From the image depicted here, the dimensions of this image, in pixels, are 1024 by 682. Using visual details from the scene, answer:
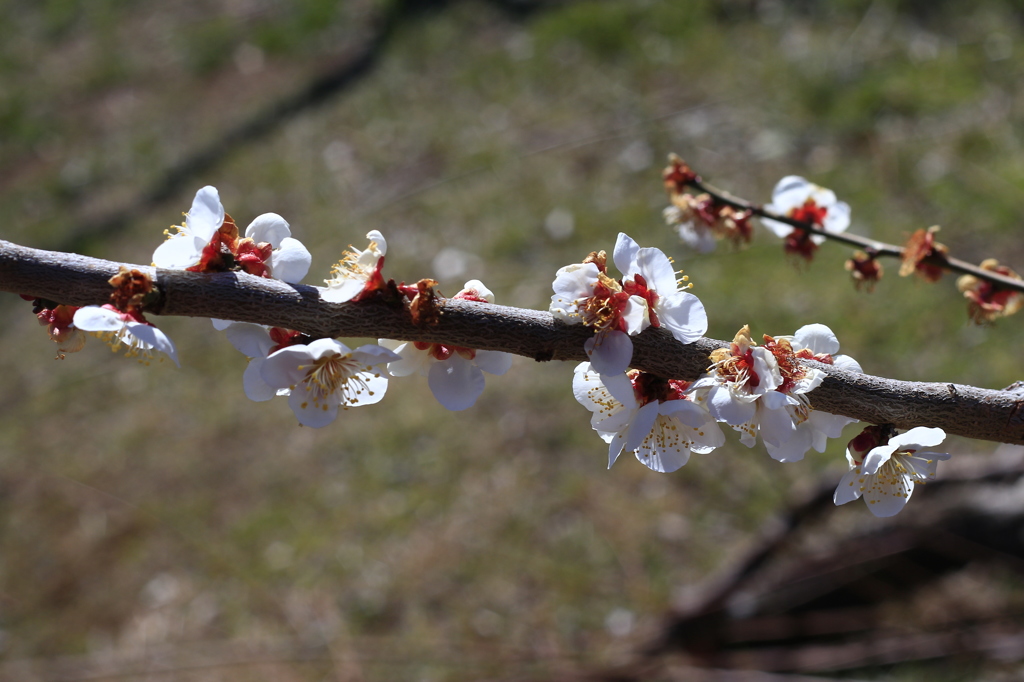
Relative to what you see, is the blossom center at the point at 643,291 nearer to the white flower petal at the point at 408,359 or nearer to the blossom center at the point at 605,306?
the blossom center at the point at 605,306

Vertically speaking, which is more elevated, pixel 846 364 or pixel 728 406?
pixel 846 364

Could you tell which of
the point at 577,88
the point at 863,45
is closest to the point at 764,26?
the point at 863,45

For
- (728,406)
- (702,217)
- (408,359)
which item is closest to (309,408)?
(408,359)

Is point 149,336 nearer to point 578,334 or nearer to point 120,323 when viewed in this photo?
point 120,323

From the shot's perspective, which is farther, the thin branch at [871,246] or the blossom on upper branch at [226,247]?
the thin branch at [871,246]

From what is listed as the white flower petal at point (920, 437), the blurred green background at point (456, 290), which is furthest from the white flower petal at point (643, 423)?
the blurred green background at point (456, 290)

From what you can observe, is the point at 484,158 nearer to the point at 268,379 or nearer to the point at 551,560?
the point at 551,560

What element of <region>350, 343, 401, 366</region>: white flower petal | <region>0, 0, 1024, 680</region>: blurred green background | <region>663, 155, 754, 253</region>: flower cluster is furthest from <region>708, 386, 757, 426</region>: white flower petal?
<region>0, 0, 1024, 680</region>: blurred green background
